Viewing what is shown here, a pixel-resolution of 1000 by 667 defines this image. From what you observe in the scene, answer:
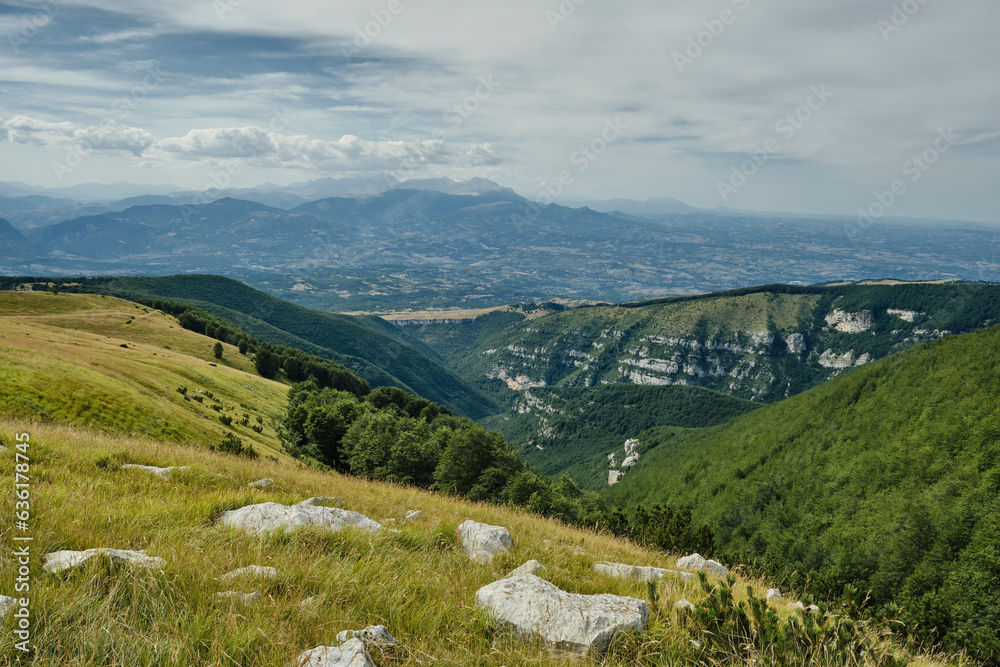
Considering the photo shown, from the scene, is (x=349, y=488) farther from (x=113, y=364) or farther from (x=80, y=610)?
(x=113, y=364)

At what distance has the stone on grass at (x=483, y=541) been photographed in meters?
8.84

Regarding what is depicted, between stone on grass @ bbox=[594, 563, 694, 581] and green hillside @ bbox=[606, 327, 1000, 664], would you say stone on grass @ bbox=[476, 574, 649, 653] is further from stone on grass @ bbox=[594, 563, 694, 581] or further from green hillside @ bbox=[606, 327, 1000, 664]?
green hillside @ bbox=[606, 327, 1000, 664]

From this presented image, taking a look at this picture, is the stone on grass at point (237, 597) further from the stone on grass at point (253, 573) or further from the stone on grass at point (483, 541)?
the stone on grass at point (483, 541)

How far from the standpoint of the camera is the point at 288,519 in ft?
28.1

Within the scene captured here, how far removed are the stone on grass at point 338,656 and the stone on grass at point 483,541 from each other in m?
4.34

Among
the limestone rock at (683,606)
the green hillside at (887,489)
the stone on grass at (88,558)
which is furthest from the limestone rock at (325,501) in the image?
the green hillside at (887,489)

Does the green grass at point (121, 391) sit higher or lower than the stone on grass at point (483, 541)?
lower

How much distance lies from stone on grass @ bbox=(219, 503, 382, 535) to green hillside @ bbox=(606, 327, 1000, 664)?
10.9 meters

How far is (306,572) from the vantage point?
19.4 feet

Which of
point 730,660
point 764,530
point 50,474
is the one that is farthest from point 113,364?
point 764,530

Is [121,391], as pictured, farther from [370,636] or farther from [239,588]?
[370,636]

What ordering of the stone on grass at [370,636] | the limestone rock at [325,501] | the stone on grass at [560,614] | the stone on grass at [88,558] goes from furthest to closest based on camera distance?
1. the limestone rock at [325,501]
2. the stone on grass at [560,614]
3. the stone on grass at [88,558]
4. the stone on grass at [370,636]

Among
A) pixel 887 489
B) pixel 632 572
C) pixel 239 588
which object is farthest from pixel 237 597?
pixel 887 489

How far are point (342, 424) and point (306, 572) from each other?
56.2 m
